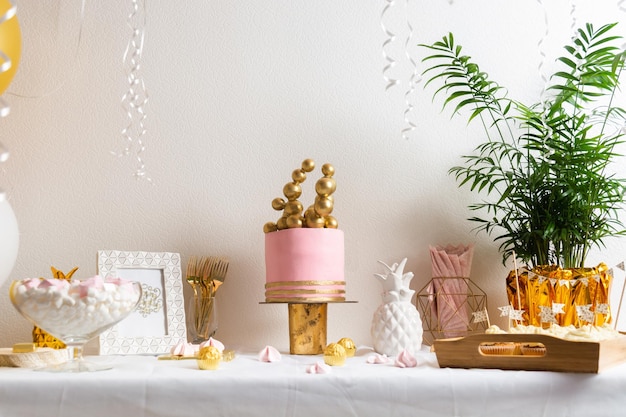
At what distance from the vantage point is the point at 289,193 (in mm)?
1487

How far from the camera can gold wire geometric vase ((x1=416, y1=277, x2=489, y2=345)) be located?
155cm

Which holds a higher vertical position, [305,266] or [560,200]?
[560,200]

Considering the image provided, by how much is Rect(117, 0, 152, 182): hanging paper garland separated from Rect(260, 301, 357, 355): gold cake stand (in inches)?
19.4

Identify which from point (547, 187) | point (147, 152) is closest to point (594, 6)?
point (547, 187)

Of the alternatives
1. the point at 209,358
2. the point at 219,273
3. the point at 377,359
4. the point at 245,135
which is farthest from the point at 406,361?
the point at 245,135

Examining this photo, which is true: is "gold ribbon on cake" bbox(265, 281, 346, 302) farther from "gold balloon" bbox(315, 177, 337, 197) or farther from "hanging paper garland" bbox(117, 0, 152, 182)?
"hanging paper garland" bbox(117, 0, 152, 182)

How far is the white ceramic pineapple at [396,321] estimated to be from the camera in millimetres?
1387

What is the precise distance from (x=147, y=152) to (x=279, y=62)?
1.29 feet

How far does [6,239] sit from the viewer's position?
132 cm

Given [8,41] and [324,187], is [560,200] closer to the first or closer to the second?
[324,187]

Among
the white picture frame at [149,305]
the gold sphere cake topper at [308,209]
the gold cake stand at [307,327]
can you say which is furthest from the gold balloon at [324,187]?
the white picture frame at [149,305]

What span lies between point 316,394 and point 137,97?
3.05ft

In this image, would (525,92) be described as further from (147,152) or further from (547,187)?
(147,152)

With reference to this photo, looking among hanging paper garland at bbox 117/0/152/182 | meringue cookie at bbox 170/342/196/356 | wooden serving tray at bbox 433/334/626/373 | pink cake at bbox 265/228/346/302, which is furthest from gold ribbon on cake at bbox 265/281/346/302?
hanging paper garland at bbox 117/0/152/182
